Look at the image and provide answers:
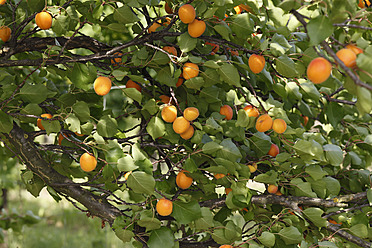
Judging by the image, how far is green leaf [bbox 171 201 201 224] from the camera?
3.12 ft

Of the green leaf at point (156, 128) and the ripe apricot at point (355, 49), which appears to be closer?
the ripe apricot at point (355, 49)

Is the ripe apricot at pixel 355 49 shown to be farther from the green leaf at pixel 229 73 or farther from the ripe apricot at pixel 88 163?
the ripe apricot at pixel 88 163

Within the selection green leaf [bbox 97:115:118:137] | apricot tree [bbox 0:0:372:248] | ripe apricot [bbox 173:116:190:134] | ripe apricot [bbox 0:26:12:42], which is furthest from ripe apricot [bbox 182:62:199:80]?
ripe apricot [bbox 0:26:12:42]

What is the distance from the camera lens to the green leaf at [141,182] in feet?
2.92

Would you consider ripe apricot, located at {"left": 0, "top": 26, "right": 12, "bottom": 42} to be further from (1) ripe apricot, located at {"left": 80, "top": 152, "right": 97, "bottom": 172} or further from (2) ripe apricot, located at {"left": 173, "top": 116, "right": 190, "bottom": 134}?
Result: (2) ripe apricot, located at {"left": 173, "top": 116, "right": 190, "bottom": 134}

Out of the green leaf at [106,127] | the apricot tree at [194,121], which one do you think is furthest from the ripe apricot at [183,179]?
the green leaf at [106,127]

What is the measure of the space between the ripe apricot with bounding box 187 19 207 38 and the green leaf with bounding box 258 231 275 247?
20.0 inches

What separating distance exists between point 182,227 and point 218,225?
29 cm

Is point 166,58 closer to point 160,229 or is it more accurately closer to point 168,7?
point 168,7

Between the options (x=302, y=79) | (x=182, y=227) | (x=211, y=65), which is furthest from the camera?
(x=182, y=227)

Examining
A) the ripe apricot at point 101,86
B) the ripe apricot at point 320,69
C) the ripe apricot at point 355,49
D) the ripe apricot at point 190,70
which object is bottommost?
the ripe apricot at point 101,86

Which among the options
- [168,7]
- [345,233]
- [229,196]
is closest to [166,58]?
[168,7]

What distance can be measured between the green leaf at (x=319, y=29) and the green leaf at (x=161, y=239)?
0.60 m

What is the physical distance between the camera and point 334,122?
1150 millimetres
